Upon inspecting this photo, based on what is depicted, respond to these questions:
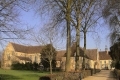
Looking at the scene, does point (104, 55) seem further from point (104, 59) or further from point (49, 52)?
point (49, 52)

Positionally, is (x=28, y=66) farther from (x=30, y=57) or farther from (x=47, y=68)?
(x=30, y=57)

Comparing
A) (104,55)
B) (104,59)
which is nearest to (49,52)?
(104,59)

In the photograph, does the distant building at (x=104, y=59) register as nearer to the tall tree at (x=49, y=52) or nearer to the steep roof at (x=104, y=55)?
the steep roof at (x=104, y=55)

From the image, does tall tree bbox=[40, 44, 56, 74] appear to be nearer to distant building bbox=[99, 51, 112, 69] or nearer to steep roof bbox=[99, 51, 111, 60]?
distant building bbox=[99, 51, 112, 69]

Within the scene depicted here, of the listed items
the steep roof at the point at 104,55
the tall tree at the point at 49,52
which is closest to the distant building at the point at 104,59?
the steep roof at the point at 104,55

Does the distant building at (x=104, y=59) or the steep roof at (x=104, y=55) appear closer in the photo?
the distant building at (x=104, y=59)

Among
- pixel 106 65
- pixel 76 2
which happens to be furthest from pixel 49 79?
pixel 106 65

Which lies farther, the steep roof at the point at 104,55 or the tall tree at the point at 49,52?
the steep roof at the point at 104,55

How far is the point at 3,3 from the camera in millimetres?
14461

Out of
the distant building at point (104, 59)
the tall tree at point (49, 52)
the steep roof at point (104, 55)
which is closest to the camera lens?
the tall tree at point (49, 52)

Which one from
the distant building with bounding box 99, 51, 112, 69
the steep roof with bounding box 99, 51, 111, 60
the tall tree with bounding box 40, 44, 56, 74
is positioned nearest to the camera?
the tall tree with bounding box 40, 44, 56, 74

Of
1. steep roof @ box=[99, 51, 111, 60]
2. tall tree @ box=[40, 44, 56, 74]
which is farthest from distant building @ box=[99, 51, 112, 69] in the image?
tall tree @ box=[40, 44, 56, 74]

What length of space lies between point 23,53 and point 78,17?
302 ft

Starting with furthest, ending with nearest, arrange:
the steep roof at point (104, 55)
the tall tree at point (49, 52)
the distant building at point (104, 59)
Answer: the steep roof at point (104, 55) < the distant building at point (104, 59) < the tall tree at point (49, 52)
